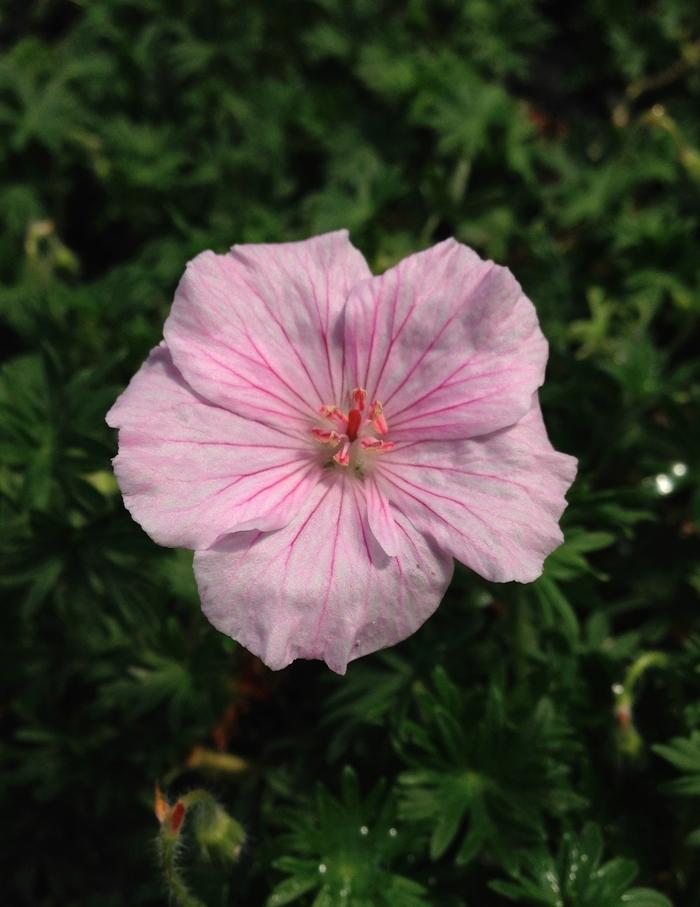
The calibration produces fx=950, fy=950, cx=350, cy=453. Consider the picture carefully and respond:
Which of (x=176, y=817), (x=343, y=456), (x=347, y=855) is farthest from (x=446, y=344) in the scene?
(x=347, y=855)

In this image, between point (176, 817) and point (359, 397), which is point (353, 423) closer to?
point (359, 397)

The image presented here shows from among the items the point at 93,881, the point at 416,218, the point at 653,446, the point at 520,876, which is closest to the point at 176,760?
the point at 93,881

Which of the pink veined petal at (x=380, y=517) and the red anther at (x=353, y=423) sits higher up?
the red anther at (x=353, y=423)

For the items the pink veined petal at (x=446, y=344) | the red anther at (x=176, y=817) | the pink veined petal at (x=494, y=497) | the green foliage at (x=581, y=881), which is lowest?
the green foliage at (x=581, y=881)

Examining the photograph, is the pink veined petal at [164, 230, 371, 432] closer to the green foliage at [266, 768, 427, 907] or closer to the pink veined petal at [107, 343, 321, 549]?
the pink veined petal at [107, 343, 321, 549]

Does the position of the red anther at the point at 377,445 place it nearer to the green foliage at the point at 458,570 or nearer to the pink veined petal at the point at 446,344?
the pink veined petal at the point at 446,344

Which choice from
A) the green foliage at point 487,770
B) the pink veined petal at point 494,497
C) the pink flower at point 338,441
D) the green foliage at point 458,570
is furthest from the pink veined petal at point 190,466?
the green foliage at point 487,770

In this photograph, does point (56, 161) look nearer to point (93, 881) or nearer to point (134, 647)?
point (134, 647)
